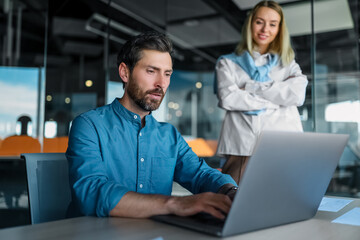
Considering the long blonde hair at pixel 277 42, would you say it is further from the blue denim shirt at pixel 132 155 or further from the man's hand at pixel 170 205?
the man's hand at pixel 170 205

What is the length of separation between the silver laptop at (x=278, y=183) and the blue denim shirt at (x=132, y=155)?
38 cm

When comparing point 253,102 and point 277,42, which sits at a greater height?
point 277,42

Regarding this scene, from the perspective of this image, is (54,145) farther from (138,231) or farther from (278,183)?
(278,183)

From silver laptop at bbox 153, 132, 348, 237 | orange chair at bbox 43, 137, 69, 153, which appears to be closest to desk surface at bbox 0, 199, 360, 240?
silver laptop at bbox 153, 132, 348, 237

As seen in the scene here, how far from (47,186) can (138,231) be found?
1.95ft

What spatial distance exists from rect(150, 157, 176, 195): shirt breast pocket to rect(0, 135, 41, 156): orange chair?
11.6 ft

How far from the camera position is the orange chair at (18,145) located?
14.6 ft

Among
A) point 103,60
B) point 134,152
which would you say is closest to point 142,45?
point 134,152

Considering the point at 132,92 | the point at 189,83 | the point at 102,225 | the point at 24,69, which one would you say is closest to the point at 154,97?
the point at 132,92

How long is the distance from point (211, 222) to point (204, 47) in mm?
6382

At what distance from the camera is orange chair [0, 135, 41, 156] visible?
14.6ft

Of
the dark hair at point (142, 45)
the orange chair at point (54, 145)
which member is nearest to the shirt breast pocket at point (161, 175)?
the dark hair at point (142, 45)

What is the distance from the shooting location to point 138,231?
2.49ft

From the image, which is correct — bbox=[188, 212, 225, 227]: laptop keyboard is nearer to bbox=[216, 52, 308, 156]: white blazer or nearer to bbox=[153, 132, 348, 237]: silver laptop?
bbox=[153, 132, 348, 237]: silver laptop
